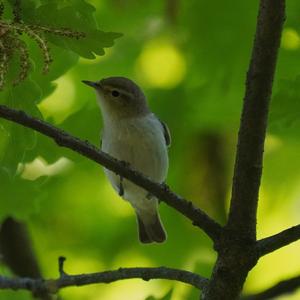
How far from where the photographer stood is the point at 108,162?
9.59 feet

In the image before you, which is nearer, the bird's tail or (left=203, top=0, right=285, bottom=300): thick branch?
(left=203, top=0, right=285, bottom=300): thick branch

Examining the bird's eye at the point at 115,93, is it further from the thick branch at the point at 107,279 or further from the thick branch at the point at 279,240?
the thick branch at the point at 279,240

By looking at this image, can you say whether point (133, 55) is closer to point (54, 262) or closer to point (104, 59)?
point (104, 59)

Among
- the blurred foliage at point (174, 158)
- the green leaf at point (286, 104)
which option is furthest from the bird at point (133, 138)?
the green leaf at point (286, 104)

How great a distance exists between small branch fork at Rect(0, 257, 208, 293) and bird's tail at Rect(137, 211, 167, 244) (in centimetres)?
222

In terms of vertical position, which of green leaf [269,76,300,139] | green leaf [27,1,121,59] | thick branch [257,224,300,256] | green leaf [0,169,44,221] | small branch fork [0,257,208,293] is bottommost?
thick branch [257,224,300,256]

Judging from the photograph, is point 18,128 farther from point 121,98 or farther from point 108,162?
point 121,98

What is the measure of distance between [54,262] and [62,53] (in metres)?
3.50

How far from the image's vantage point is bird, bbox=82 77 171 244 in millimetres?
5289

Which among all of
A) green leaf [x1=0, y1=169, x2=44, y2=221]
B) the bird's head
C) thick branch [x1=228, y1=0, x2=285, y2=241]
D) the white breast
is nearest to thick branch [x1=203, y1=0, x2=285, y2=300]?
thick branch [x1=228, y1=0, x2=285, y2=241]

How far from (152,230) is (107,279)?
2482mm

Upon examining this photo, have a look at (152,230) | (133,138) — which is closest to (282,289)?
(133,138)

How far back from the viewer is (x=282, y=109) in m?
3.38

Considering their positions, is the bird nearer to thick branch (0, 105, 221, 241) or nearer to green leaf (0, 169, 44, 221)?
green leaf (0, 169, 44, 221)
